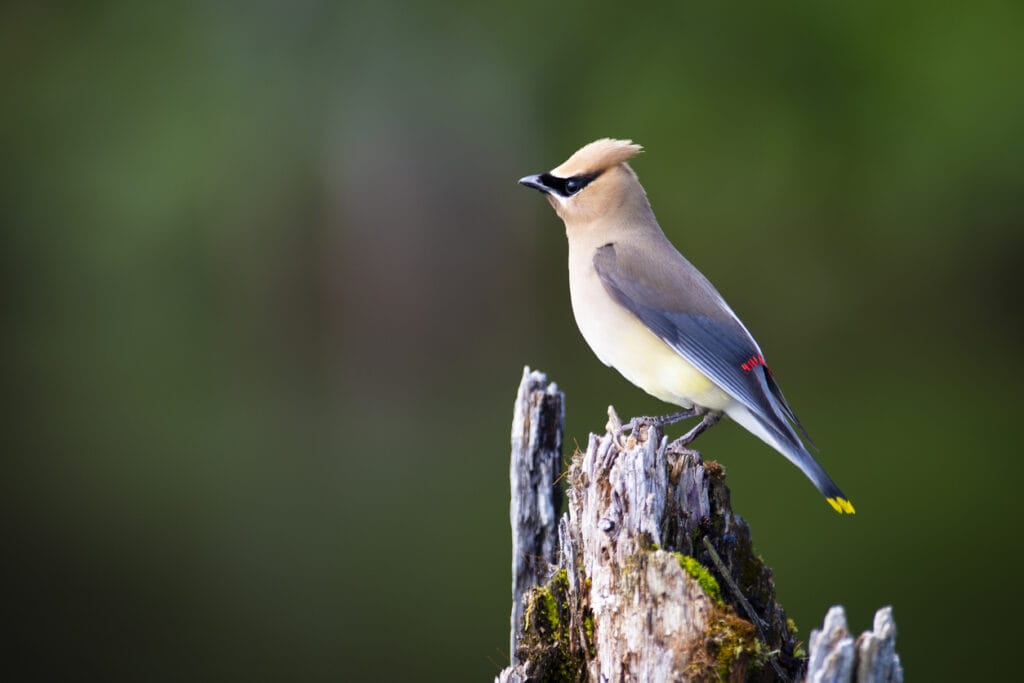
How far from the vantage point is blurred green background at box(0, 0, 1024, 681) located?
13.0 meters

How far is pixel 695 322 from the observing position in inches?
209

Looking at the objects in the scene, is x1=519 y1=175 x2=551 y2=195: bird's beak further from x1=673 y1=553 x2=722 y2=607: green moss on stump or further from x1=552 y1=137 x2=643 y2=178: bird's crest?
x1=673 y1=553 x2=722 y2=607: green moss on stump

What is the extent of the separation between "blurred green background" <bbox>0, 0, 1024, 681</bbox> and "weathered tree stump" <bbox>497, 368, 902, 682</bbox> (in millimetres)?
6850

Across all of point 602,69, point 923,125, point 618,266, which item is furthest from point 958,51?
point 618,266

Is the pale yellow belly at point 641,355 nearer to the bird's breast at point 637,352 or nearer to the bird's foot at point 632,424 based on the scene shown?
the bird's breast at point 637,352

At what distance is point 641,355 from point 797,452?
30.1 inches

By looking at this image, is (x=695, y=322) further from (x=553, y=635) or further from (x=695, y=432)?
(x=553, y=635)

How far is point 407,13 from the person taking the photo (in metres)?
24.8

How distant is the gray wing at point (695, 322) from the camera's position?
201 inches

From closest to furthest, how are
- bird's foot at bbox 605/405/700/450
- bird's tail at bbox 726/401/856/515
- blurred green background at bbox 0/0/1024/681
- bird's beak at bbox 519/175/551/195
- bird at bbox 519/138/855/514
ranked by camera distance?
bird's foot at bbox 605/405/700/450 < bird's tail at bbox 726/401/856/515 < bird at bbox 519/138/855/514 < bird's beak at bbox 519/175/551/195 < blurred green background at bbox 0/0/1024/681

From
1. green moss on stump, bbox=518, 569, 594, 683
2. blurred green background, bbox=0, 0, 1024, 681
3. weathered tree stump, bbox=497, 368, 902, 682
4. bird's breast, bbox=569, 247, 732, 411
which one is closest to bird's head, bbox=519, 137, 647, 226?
bird's breast, bbox=569, 247, 732, 411

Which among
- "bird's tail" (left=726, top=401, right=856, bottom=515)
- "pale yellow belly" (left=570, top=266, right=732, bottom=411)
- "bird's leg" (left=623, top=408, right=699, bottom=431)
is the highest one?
"pale yellow belly" (left=570, top=266, right=732, bottom=411)

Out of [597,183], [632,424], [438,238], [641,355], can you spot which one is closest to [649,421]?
[632,424]

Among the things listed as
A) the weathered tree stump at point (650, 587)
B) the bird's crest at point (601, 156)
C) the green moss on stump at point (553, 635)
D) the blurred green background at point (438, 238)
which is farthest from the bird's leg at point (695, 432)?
the blurred green background at point (438, 238)
